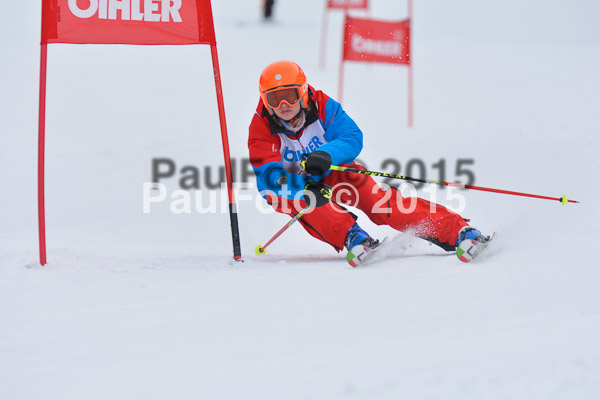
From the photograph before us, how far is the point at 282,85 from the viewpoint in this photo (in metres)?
3.42

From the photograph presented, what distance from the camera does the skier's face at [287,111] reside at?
11.5 feet

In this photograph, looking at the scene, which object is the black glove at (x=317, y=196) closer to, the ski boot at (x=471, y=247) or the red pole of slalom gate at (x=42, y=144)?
the ski boot at (x=471, y=247)

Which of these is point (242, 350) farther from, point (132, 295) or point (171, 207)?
point (171, 207)

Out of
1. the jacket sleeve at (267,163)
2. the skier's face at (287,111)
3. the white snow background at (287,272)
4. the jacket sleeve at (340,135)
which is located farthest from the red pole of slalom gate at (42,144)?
the jacket sleeve at (340,135)

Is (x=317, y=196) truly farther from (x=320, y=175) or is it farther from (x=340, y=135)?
(x=340, y=135)

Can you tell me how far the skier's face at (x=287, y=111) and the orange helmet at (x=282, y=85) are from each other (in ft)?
0.08

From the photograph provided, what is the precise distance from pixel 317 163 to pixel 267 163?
1.36ft

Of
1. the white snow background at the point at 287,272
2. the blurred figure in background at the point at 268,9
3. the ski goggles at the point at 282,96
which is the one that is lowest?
the white snow background at the point at 287,272

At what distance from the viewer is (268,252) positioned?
4301 mm

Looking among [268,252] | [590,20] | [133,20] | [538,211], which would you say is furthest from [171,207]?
[590,20]

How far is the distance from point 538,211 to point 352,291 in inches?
91.2

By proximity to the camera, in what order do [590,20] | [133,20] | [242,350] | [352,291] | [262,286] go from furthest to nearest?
[590,20] < [133,20] < [262,286] < [352,291] < [242,350]

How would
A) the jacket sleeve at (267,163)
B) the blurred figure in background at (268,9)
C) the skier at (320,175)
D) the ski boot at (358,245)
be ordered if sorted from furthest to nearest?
the blurred figure in background at (268,9)
the jacket sleeve at (267,163)
the skier at (320,175)
the ski boot at (358,245)

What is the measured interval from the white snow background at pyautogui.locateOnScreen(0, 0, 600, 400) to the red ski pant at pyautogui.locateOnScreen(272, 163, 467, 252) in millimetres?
143
